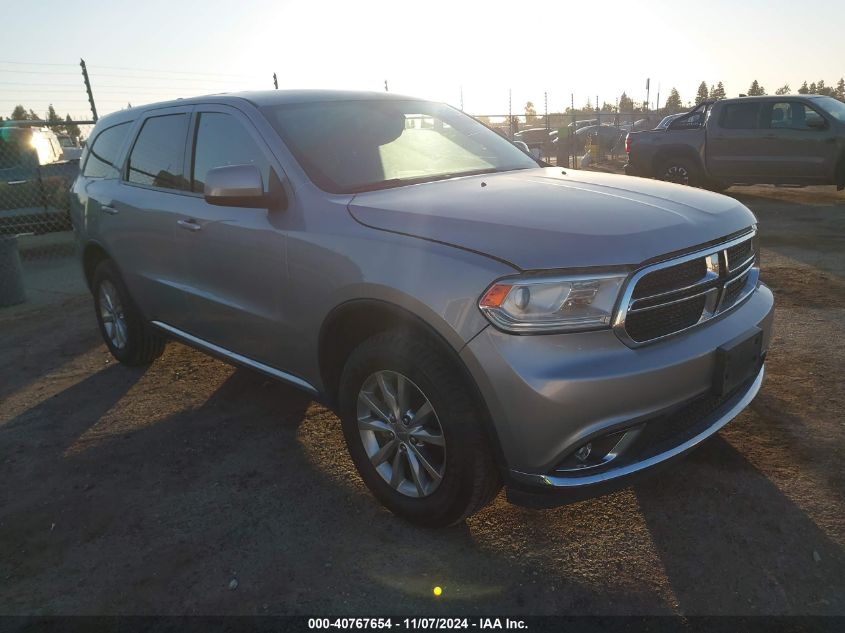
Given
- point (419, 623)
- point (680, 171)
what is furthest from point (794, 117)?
point (419, 623)

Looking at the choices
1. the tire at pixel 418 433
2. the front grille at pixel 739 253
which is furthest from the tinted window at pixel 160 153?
the front grille at pixel 739 253

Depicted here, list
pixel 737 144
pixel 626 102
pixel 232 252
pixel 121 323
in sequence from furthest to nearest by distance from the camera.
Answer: pixel 626 102 → pixel 737 144 → pixel 121 323 → pixel 232 252

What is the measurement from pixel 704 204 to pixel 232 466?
8.46ft

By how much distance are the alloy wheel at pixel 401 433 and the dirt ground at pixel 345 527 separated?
0.24 meters

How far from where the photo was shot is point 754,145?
11.7 metres

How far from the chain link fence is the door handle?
16.0 ft

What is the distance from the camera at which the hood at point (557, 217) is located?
215 cm

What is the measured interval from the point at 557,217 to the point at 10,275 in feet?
22.5

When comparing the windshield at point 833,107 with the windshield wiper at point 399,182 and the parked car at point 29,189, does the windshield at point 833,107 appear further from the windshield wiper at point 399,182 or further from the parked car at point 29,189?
the parked car at point 29,189

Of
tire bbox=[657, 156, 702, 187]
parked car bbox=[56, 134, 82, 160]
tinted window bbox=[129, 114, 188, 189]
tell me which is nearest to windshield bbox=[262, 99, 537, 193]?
tinted window bbox=[129, 114, 188, 189]

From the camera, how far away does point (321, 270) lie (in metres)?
2.71

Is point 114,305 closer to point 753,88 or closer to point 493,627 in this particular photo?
point 493,627

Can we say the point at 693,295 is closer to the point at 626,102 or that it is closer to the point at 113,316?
the point at 113,316

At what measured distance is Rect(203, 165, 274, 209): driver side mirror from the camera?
2.83m
